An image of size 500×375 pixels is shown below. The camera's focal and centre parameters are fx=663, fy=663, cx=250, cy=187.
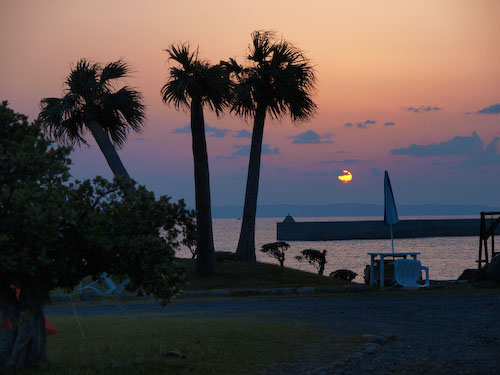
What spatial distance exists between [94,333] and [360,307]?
6844 millimetres

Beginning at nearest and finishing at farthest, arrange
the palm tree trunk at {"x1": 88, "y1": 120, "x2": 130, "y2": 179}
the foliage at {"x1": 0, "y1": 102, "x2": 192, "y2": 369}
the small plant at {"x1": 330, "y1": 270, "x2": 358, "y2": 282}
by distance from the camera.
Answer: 1. the foliage at {"x1": 0, "y1": 102, "x2": 192, "y2": 369}
2. the palm tree trunk at {"x1": 88, "y1": 120, "x2": 130, "y2": 179}
3. the small plant at {"x1": 330, "y1": 270, "x2": 358, "y2": 282}

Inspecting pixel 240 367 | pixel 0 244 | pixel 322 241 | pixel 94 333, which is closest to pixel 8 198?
pixel 0 244

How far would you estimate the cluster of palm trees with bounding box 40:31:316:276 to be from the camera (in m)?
23.1

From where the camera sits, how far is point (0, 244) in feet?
22.7

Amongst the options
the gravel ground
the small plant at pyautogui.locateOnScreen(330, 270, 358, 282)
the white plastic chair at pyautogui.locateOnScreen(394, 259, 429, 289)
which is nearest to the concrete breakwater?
the small plant at pyautogui.locateOnScreen(330, 270, 358, 282)

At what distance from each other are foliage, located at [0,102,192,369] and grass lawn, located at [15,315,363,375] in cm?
73

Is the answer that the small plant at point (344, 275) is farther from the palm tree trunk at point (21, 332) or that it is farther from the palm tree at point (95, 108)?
the palm tree trunk at point (21, 332)

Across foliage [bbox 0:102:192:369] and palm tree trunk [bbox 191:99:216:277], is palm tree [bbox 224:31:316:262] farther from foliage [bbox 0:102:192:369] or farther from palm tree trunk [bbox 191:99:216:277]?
foliage [bbox 0:102:192:369]

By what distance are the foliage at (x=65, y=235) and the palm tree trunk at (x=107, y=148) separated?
15637mm

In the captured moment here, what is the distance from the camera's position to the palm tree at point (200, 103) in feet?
75.2

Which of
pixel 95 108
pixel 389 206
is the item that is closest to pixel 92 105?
pixel 95 108

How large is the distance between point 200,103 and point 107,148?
3829 mm

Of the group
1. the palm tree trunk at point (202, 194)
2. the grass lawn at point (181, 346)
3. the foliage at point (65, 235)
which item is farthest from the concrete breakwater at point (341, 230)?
the foliage at point (65, 235)

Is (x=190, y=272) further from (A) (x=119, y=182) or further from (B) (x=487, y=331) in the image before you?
(A) (x=119, y=182)
